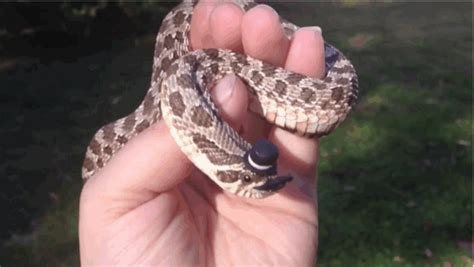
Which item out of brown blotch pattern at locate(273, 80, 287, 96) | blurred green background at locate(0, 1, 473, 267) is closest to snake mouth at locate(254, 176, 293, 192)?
brown blotch pattern at locate(273, 80, 287, 96)

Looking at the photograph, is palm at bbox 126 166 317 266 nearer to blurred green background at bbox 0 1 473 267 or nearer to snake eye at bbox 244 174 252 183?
snake eye at bbox 244 174 252 183

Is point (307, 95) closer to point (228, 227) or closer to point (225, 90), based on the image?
point (225, 90)

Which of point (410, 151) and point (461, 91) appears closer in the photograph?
point (410, 151)

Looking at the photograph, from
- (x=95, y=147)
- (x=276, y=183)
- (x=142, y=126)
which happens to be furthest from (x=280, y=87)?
(x=95, y=147)

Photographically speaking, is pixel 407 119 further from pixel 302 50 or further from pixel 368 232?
pixel 302 50

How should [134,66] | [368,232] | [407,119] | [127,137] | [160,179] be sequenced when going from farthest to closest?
[134,66]
[407,119]
[368,232]
[127,137]
[160,179]

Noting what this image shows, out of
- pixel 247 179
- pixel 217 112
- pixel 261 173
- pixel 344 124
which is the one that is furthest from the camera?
pixel 344 124

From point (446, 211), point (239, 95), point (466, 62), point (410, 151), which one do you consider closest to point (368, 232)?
point (446, 211)

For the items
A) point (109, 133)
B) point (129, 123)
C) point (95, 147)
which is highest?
point (129, 123)
